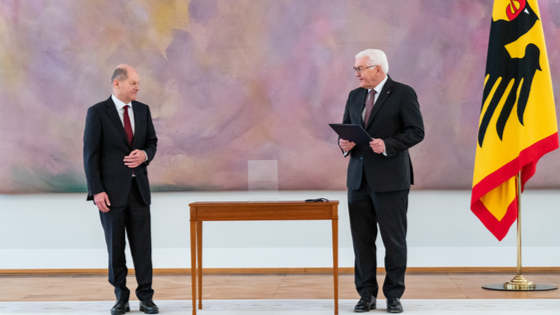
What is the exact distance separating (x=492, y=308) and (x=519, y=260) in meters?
0.92

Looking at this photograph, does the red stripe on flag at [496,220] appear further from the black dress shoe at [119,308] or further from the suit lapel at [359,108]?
the black dress shoe at [119,308]

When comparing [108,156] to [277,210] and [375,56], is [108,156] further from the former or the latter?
[375,56]

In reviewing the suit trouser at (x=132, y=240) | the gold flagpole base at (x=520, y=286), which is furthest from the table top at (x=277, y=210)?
the gold flagpole base at (x=520, y=286)

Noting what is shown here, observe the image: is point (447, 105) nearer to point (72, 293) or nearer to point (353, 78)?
point (353, 78)

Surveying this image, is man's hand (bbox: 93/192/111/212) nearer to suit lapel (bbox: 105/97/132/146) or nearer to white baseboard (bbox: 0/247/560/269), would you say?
suit lapel (bbox: 105/97/132/146)

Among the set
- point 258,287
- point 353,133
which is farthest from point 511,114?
point 258,287

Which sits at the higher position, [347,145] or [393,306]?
[347,145]

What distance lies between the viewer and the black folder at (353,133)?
296 cm

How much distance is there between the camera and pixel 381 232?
3.29m

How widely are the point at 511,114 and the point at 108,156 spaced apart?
2771 millimetres

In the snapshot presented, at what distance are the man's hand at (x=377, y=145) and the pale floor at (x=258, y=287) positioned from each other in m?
1.24

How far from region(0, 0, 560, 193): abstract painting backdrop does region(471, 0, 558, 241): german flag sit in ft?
2.51

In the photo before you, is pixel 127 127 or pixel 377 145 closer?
pixel 377 145

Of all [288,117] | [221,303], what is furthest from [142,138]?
[288,117]
